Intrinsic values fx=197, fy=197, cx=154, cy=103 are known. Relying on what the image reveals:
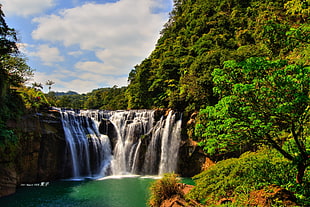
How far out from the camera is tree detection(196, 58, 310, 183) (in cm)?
383

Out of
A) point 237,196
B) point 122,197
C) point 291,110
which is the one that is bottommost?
point 122,197

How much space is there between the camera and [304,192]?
397 centimetres

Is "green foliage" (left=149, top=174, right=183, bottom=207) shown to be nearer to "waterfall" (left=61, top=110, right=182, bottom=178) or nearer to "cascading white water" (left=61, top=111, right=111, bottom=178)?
"waterfall" (left=61, top=110, right=182, bottom=178)

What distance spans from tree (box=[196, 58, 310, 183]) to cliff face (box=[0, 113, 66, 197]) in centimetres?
1301

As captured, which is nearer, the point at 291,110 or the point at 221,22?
the point at 291,110

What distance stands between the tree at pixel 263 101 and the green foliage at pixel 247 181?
39cm

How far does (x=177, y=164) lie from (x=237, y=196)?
43.9 feet

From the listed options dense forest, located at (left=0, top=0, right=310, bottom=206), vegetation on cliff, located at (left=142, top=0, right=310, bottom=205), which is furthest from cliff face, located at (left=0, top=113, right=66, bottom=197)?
vegetation on cliff, located at (left=142, top=0, right=310, bottom=205)

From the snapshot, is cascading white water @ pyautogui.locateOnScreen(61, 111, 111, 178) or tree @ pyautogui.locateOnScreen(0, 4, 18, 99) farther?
cascading white water @ pyautogui.locateOnScreen(61, 111, 111, 178)

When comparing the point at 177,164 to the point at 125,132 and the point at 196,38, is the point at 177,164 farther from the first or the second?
the point at 196,38

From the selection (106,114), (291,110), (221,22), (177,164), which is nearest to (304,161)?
(291,110)

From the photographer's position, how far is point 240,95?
436 cm

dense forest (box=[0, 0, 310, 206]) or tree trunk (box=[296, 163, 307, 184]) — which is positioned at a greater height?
dense forest (box=[0, 0, 310, 206])

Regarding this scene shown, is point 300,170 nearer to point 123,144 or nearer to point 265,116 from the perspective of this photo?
point 265,116
